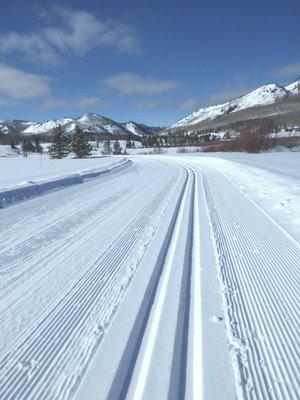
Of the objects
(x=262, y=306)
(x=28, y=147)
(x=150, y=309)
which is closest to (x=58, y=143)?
(x=28, y=147)

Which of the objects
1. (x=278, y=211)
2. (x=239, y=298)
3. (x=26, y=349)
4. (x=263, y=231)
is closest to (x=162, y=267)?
(x=239, y=298)

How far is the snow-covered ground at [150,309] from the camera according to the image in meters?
2.86

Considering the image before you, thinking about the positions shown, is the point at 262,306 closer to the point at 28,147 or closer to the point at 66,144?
the point at 66,144

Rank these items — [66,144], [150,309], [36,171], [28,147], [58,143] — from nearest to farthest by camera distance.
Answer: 1. [150,309]
2. [36,171]
3. [58,143]
4. [66,144]
5. [28,147]

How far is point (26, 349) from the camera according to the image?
3.30 metres

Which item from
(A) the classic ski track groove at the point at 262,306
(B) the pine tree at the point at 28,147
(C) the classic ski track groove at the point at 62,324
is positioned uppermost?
(C) the classic ski track groove at the point at 62,324

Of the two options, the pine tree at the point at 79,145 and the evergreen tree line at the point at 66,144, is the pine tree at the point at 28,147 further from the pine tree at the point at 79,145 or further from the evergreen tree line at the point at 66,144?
the pine tree at the point at 79,145

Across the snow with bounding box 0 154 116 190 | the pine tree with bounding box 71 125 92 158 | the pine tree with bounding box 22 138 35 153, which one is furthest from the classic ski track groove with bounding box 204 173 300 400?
the pine tree with bounding box 22 138 35 153

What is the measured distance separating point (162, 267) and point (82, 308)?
148 centimetres

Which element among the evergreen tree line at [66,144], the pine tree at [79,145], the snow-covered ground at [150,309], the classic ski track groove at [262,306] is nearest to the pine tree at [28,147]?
the evergreen tree line at [66,144]

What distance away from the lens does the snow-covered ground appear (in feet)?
9.39

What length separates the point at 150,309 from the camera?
3955 millimetres

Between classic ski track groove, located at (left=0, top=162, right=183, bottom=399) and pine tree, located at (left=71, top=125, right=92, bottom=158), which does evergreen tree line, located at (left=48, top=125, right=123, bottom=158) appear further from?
classic ski track groove, located at (left=0, top=162, right=183, bottom=399)

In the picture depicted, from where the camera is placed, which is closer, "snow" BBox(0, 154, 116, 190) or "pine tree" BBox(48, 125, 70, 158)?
"snow" BBox(0, 154, 116, 190)
